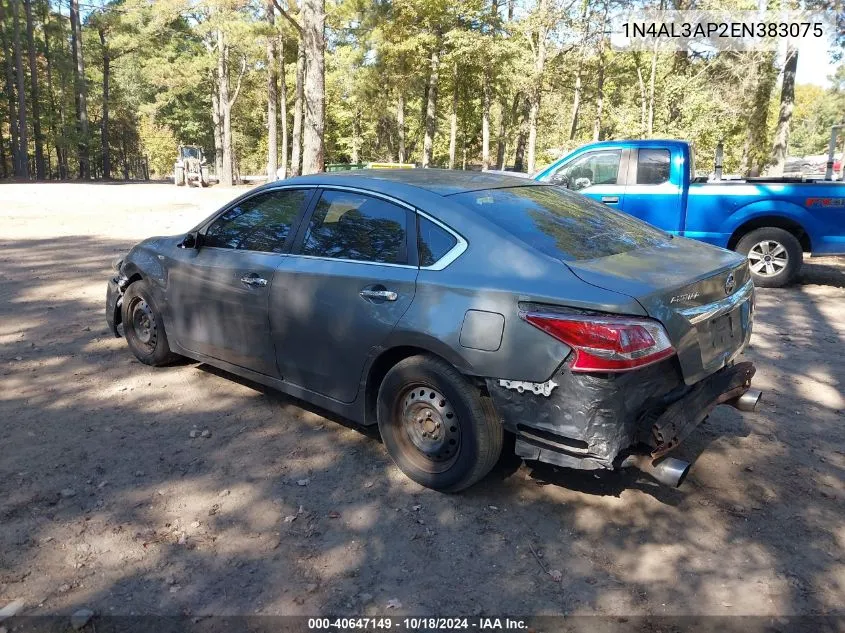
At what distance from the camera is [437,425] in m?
3.39

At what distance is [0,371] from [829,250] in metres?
9.22

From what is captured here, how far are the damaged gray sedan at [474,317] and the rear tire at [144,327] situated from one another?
0.67 meters

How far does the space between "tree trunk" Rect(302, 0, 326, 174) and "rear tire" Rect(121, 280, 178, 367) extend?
8.09 meters

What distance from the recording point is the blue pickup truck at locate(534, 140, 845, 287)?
8.16 meters

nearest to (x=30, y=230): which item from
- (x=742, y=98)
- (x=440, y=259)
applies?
(x=440, y=259)

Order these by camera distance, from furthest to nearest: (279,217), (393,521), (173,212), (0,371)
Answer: (173,212)
(0,371)
(279,217)
(393,521)

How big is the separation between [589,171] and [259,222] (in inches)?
242

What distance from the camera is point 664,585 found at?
278 centimetres

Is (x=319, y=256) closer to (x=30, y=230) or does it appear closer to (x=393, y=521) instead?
(x=393, y=521)

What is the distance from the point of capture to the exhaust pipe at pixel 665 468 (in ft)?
9.78

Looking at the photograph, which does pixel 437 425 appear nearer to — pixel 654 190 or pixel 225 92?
pixel 654 190

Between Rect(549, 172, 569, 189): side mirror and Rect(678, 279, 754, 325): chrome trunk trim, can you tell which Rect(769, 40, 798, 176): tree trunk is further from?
Rect(678, 279, 754, 325): chrome trunk trim

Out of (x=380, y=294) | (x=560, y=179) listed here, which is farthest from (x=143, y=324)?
(x=560, y=179)

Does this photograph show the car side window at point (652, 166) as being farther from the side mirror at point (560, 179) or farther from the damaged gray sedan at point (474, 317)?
the damaged gray sedan at point (474, 317)
